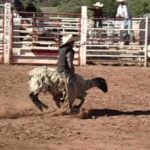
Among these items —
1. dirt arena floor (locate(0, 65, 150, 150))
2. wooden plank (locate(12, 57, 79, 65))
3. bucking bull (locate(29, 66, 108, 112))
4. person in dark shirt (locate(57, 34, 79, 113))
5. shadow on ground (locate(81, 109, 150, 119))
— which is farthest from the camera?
wooden plank (locate(12, 57, 79, 65))

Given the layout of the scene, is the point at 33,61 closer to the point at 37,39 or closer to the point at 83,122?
the point at 37,39

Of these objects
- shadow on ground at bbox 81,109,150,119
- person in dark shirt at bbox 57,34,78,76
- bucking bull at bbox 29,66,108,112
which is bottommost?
shadow on ground at bbox 81,109,150,119

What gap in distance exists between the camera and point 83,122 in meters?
9.00

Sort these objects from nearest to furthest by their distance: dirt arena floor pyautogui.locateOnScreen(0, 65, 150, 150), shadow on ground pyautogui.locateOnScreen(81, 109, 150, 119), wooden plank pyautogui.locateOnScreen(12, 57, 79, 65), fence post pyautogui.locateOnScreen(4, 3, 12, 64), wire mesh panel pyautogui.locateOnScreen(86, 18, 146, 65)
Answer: dirt arena floor pyautogui.locateOnScreen(0, 65, 150, 150) < shadow on ground pyautogui.locateOnScreen(81, 109, 150, 119) < fence post pyautogui.locateOnScreen(4, 3, 12, 64) < wooden plank pyautogui.locateOnScreen(12, 57, 79, 65) < wire mesh panel pyautogui.locateOnScreen(86, 18, 146, 65)

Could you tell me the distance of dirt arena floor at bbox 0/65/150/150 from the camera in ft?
24.7

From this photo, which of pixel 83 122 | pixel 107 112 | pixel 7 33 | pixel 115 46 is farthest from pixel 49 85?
pixel 115 46

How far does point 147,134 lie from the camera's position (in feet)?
27.1

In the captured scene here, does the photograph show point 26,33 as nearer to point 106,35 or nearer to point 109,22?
point 106,35

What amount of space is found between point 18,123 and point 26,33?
10.3m

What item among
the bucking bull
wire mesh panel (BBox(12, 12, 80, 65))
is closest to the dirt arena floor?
the bucking bull

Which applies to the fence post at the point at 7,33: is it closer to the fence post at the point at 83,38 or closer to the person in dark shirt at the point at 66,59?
the fence post at the point at 83,38

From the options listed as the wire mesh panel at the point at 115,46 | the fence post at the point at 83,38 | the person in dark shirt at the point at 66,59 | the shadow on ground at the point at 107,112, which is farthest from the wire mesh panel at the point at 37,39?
the person in dark shirt at the point at 66,59

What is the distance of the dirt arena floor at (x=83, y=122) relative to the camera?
7.52 m

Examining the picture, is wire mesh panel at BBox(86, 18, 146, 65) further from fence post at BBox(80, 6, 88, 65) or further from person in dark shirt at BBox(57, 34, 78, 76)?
person in dark shirt at BBox(57, 34, 78, 76)
